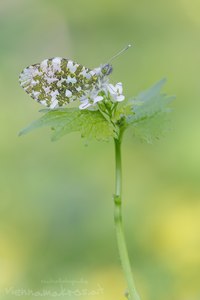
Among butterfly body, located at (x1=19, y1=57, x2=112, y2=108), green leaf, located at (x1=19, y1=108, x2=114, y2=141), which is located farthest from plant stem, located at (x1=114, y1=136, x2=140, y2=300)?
butterfly body, located at (x1=19, y1=57, x2=112, y2=108)

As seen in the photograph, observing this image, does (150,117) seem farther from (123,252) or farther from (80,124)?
(123,252)

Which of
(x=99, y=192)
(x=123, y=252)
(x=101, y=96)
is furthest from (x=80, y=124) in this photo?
(x=99, y=192)

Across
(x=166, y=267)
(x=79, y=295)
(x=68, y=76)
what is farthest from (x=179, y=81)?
(x=68, y=76)

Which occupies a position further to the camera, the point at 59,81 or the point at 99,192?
the point at 99,192

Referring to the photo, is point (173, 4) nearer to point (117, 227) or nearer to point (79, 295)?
point (79, 295)

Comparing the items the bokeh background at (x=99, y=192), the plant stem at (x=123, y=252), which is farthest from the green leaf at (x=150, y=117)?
the plant stem at (x=123, y=252)

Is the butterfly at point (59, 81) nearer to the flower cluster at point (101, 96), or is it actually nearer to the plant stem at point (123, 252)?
the flower cluster at point (101, 96)

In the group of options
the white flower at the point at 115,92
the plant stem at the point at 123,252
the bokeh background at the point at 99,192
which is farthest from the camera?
the bokeh background at the point at 99,192
